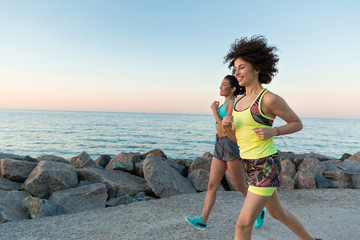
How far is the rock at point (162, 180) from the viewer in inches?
191

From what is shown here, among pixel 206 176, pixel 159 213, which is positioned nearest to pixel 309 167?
pixel 206 176

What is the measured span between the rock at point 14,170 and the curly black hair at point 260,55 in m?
4.93

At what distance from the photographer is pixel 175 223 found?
3496 millimetres

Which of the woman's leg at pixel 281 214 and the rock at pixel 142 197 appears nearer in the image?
the woman's leg at pixel 281 214

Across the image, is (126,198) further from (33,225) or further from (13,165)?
(13,165)

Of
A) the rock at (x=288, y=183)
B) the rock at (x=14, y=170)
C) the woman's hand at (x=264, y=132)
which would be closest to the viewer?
the woman's hand at (x=264, y=132)

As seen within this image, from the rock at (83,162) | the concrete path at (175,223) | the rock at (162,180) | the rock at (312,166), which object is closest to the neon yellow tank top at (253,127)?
the concrete path at (175,223)

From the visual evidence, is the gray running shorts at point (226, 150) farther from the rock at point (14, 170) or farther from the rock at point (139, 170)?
the rock at point (14, 170)

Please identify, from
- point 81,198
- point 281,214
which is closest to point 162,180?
point 81,198

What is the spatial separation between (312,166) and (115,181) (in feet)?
15.3

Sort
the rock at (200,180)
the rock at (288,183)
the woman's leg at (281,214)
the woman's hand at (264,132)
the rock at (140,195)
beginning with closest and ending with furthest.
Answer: the woman's hand at (264,132), the woman's leg at (281,214), the rock at (140,195), the rock at (288,183), the rock at (200,180)

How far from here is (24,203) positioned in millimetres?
4125

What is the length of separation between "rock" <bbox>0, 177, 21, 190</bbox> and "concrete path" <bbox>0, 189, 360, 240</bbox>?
5.36 feet

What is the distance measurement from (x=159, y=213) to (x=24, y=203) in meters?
2.20
